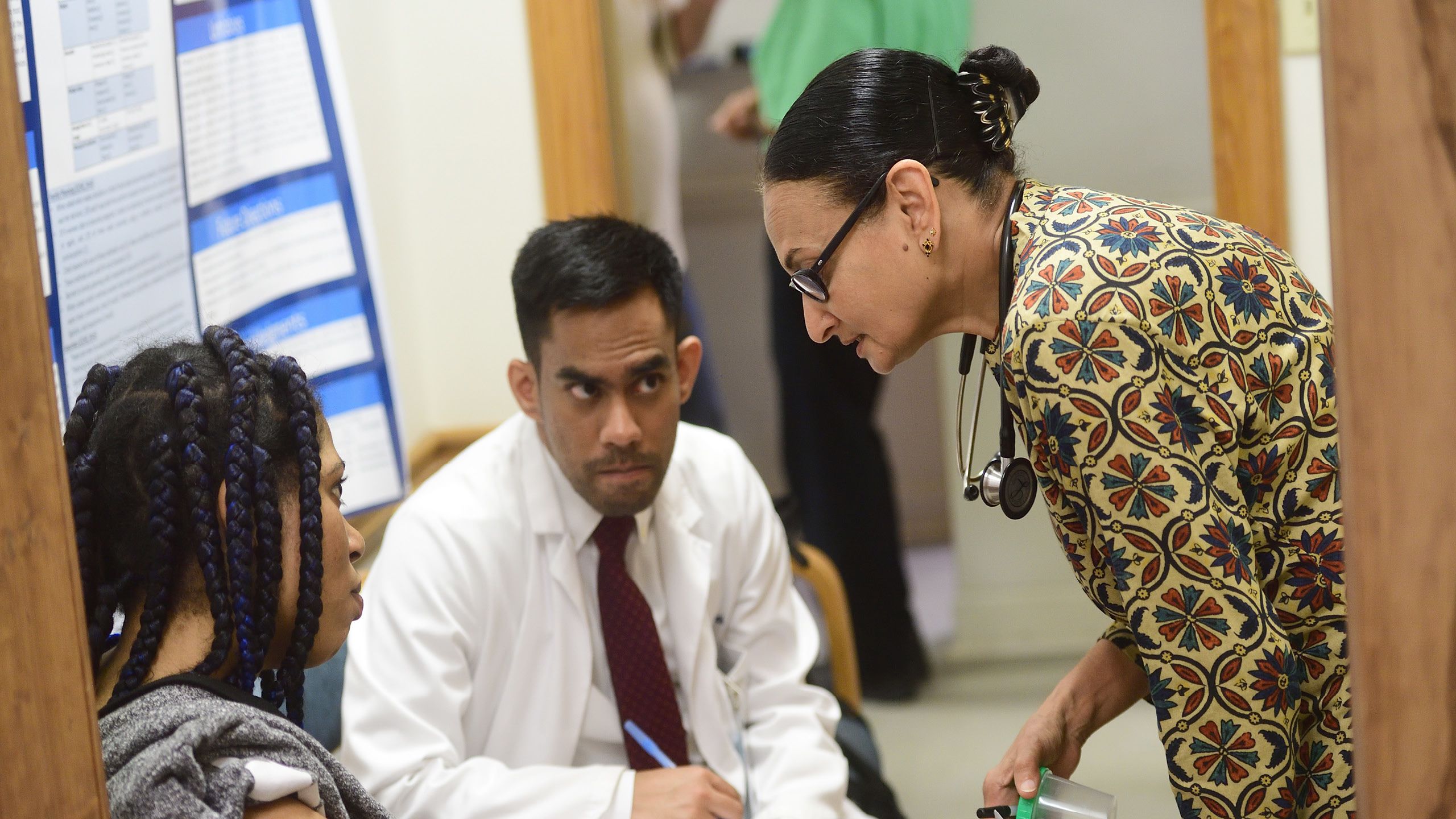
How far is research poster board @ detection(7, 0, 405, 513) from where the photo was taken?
1.44 m

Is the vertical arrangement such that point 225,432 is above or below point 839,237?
below

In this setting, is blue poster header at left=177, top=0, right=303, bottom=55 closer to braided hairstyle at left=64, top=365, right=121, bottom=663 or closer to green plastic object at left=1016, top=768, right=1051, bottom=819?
braided hairstyle at left=64, top=365, right=121, bottom=663

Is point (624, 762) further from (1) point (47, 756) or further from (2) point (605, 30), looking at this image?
(2) point (605, 30)

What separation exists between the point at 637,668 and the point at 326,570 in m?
0.67

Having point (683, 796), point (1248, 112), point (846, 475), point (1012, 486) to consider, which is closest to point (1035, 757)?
point (1012, 486)

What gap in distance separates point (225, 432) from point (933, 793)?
1450 millimetres

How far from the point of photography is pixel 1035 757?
3.96ft

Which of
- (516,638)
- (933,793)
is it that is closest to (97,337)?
(516,638)

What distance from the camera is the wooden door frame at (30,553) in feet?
2.40

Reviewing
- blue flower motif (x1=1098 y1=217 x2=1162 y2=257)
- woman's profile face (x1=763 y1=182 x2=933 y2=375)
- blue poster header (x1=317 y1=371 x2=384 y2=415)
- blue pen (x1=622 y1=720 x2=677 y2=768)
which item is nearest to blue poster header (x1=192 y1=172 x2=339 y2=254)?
blue poster header (x1=317 y1=371 x2=384 y2=415)

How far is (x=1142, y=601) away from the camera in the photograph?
97 centimetres

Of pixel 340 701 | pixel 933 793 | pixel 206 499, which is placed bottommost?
pixel 933 793

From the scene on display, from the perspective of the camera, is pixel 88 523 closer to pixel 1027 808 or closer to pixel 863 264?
pixel 863 264

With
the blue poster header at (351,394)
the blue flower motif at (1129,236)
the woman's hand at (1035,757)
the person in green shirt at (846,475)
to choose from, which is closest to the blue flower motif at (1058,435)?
the blue flower motif at (1129,236)
